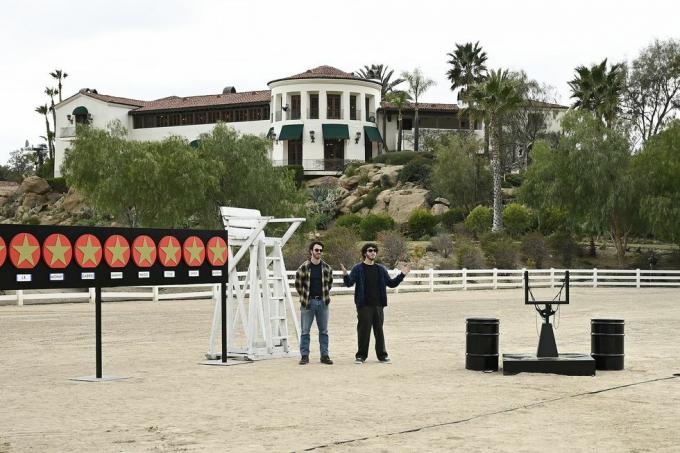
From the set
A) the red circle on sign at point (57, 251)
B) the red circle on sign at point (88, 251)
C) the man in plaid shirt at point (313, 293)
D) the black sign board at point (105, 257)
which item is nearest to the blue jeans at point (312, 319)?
the man in plaid shirt at point (313, 293)

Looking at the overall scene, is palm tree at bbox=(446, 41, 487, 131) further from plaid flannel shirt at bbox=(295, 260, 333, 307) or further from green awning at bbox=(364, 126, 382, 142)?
plaid flannel shirt at bbox=(295, 260, 333, 307)

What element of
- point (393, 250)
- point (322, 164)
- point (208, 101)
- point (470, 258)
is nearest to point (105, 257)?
point (393, 250)

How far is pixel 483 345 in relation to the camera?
559 inches

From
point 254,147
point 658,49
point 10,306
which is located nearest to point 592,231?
point 254,147

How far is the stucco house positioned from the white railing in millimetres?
34551

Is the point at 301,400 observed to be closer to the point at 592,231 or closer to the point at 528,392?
the point at 528,392

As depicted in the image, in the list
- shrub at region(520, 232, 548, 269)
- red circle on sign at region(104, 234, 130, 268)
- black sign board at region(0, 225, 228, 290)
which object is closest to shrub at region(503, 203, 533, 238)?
shrub at region(520, 232, 548, 269)

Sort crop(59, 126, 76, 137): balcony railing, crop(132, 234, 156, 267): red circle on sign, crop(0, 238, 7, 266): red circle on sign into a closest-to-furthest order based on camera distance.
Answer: crop(0, 238, 7, 266): red circle on sign
crop(132, 234, 156, 267): red circle on sign
crop(59, 126, 76, 137): balcony railing

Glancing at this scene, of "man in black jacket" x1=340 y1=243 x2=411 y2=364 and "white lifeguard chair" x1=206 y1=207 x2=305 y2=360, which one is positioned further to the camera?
"white lifeguard chair" x1=206 y1=207 x2=305 y2=360

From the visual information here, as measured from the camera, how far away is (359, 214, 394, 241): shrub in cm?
6391

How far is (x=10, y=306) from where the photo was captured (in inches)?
1235

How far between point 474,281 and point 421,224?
1820 cm

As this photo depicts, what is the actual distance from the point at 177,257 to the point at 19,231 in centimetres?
286

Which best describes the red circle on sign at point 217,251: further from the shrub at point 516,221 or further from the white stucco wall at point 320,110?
the white stucco wall at point 320,110
